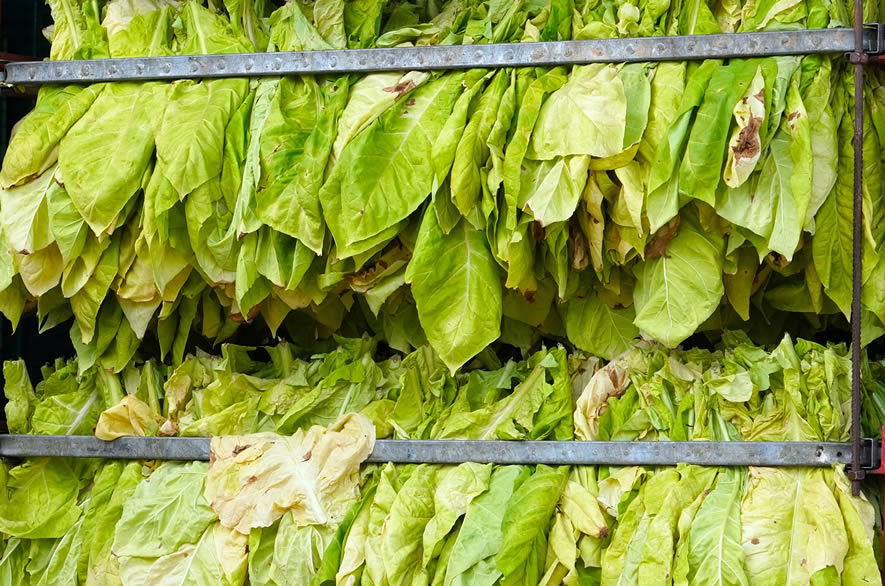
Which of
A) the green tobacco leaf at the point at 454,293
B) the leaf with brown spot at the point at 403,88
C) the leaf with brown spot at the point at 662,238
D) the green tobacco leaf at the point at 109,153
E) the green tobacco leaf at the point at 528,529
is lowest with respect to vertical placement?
the green tobacco leaf at the point at 528,529

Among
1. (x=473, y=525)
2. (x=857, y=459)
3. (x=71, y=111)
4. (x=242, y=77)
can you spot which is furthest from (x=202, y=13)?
(x=857, y=459)

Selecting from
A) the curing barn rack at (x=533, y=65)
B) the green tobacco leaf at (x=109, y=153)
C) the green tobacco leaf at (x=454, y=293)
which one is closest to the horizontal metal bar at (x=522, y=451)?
the curing barn rack at (x=533, y=65)

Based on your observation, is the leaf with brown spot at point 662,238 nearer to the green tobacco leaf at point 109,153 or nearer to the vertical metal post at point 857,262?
the vertical metal post at point 857,262

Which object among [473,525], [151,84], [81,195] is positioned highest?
[151,84]

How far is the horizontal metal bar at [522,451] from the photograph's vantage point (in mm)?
2006

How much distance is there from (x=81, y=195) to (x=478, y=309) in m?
0.85

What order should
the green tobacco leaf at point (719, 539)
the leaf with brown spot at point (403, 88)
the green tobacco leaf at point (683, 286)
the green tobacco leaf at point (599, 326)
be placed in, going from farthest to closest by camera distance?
the green tobacco leaf at point (599, 326) → the leaf with brown spot at point (403, 88) → the green tobacco leaf at point (683, 286) → the green tobacco leaf at point (719, 539)

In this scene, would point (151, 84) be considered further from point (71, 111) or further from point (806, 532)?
point (806, 532)

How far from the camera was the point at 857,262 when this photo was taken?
1960mm

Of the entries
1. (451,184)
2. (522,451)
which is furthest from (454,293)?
(522,451)

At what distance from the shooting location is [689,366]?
7.26 ft

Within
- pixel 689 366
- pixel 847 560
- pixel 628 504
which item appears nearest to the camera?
pixel 847 560

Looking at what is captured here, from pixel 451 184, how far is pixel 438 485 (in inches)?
23.3

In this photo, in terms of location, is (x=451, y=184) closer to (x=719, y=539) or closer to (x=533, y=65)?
(x=533, y=65)
